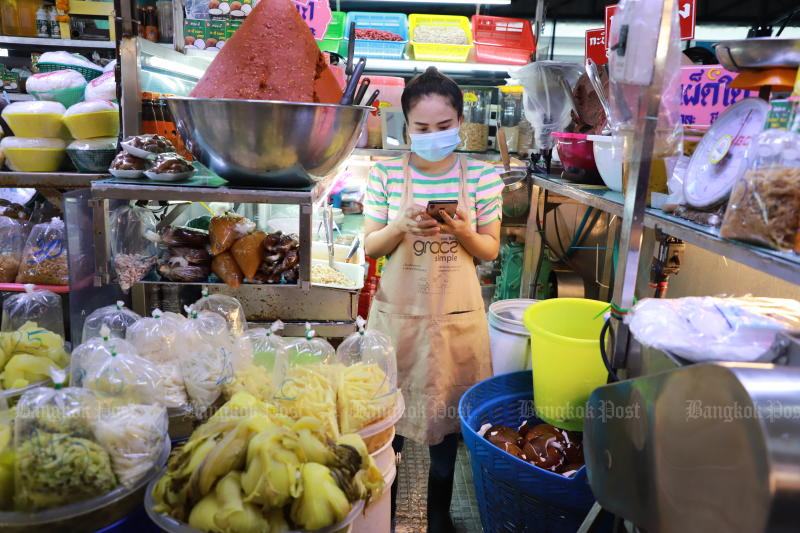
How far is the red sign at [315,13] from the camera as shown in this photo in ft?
9.82

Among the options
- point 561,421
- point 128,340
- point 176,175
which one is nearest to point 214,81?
point 176,175

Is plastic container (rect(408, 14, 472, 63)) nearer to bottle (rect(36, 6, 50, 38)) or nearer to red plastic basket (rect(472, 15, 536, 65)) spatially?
red plastic basket (rect(472, 15, 536, 65))

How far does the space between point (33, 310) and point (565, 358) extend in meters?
1.59

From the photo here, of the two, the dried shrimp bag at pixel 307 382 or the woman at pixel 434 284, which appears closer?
the dried shrimp bag at pixel 307 382

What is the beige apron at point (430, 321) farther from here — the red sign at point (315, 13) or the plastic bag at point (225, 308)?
the red sign at point (315, 13)

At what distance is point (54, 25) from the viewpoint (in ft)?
14.6

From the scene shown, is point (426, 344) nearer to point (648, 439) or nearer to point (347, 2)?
point (648, 439)

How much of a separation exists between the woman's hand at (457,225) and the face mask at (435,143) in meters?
0.22

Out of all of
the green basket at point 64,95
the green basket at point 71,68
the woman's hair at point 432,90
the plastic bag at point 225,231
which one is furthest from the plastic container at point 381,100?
the plastic bag at point 225,231

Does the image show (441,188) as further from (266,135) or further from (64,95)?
(64,95)

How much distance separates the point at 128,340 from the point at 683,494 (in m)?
1.26

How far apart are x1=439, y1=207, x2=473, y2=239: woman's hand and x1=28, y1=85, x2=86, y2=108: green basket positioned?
4.68ft

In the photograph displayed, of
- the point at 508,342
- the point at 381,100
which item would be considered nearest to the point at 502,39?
the point at 381,100

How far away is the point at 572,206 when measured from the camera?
11.3ft
